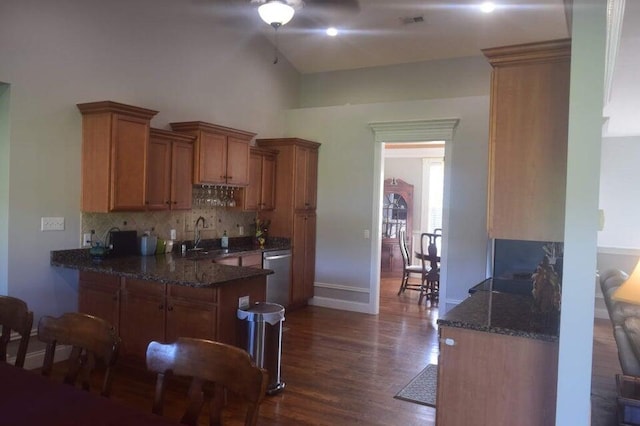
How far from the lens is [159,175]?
484 centimetres

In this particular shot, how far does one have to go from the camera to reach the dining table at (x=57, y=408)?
1.47 m

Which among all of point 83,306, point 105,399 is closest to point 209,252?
point 83,306

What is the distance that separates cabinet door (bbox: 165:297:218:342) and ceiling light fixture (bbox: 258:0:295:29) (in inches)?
112

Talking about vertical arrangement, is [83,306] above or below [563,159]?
below

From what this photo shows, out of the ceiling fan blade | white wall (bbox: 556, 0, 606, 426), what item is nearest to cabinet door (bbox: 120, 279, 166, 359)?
white wall (bbox: 556, 0, 606, 426)

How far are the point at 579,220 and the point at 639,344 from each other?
1.31 metres

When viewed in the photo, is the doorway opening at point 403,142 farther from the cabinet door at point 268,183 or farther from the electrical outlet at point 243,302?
the electrical outlet at point 243,302

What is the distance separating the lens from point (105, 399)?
1.66 m

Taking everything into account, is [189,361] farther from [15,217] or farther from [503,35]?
[503,35]

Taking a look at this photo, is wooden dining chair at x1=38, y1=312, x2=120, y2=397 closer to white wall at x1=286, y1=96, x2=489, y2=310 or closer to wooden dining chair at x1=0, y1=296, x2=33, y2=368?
wooden dining chair at x1=0, y1=296, x2=33, y2=368

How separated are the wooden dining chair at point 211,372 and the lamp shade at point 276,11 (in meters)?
3.74

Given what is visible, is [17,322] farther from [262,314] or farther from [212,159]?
[212,159]

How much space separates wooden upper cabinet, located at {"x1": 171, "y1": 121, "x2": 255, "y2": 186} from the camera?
5.22 m

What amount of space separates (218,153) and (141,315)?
2226mm
